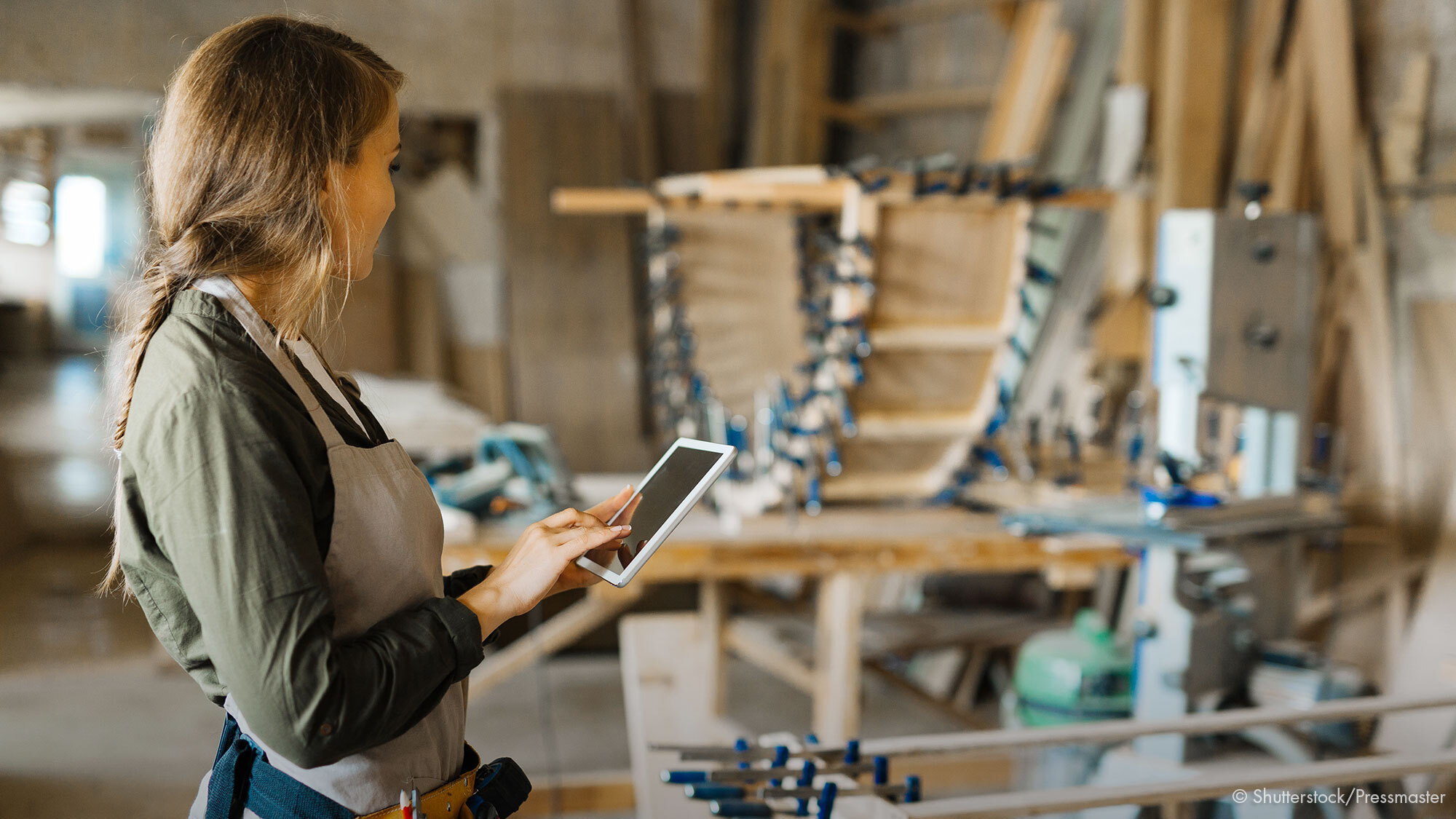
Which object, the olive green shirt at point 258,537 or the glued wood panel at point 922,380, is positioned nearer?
the olive green shirt at point 258,537

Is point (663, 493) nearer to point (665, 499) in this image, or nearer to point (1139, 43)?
point (665, 499)

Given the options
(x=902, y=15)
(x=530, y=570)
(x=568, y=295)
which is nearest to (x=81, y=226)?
(x=568, y=295)

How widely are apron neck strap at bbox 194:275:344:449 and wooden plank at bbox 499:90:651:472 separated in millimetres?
4365

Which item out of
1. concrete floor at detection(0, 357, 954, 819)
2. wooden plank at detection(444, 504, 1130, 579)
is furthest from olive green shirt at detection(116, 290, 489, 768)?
concrete floor at detection(0, 357, 954, 819)

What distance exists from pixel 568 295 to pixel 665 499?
4331mm

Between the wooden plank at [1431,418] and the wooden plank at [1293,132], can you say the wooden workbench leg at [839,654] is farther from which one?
the wooden plank at [1293,132]

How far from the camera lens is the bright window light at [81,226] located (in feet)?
12.1

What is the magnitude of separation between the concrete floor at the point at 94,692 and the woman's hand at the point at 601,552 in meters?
2.38

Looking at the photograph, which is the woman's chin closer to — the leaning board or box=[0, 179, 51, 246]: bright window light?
the leaning board

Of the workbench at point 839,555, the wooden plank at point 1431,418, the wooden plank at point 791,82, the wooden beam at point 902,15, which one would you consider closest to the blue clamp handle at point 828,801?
the workbench at point 839,555

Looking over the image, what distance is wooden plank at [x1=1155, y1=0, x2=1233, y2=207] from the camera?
13.1 ft

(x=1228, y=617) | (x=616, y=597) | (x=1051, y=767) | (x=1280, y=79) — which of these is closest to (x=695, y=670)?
(x=616, y=597)

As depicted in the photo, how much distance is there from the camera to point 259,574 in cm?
88

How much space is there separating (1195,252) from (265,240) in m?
2.11
